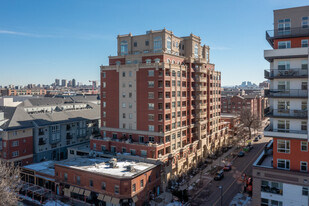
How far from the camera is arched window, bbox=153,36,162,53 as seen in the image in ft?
210

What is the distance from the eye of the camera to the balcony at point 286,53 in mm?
35003

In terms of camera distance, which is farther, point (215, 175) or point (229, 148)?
point (229, 148)

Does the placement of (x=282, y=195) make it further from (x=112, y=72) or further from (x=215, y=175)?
(x=112, y=72)

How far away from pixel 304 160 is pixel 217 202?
62.0ft

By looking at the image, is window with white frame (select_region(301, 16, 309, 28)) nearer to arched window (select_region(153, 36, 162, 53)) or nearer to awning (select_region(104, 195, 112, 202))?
arched window (select_region(153, 36, 162, 53))

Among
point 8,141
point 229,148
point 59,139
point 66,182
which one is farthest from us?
point 229,148

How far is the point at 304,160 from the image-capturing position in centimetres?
3525

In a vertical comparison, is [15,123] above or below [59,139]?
above

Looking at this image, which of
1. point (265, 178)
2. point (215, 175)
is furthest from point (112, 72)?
point (265, 178)

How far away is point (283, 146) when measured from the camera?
36.7 meters

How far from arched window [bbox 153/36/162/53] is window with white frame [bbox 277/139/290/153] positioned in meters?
37.8

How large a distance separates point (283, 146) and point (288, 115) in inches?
185

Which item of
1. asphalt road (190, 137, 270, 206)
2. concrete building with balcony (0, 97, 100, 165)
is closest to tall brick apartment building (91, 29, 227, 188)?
asphalt road (190, 137, 270, 206)

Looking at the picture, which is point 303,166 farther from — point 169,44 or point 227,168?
point 169,44
